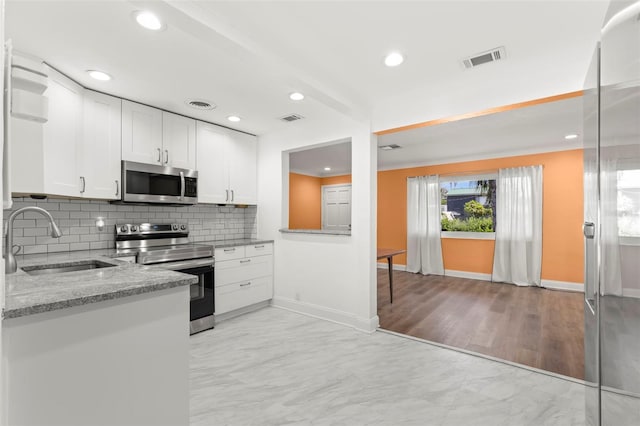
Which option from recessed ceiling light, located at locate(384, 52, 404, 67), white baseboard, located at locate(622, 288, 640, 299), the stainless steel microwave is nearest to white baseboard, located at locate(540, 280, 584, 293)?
recessed ceiling light, located at locate(384, 52, 404, 67)

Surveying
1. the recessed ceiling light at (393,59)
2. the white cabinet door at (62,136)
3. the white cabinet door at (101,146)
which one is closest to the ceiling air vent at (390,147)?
the recessed ceiling light at (393,59)

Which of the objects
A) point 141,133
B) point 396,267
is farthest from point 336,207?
point 141,133

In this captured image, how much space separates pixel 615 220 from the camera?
36.7 inches

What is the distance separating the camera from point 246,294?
146 inches

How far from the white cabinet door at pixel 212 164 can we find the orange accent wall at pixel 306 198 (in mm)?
3488

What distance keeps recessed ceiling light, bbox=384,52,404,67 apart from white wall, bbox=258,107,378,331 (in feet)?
2.97

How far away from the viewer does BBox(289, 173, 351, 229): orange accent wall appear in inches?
Answer: 295

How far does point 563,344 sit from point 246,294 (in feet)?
10.8

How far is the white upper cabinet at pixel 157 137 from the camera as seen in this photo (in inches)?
118

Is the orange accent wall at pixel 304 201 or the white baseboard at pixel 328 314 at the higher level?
the orange accent wall at pixel 304 201

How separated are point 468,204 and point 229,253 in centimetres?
475

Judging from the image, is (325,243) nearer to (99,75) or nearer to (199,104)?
(199,104)

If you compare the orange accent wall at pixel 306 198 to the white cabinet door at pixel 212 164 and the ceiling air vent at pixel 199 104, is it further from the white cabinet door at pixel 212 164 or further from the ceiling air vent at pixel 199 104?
the ceiling air vent at pixel 199 104

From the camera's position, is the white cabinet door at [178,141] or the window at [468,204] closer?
the white cabinet door at [178,141]
